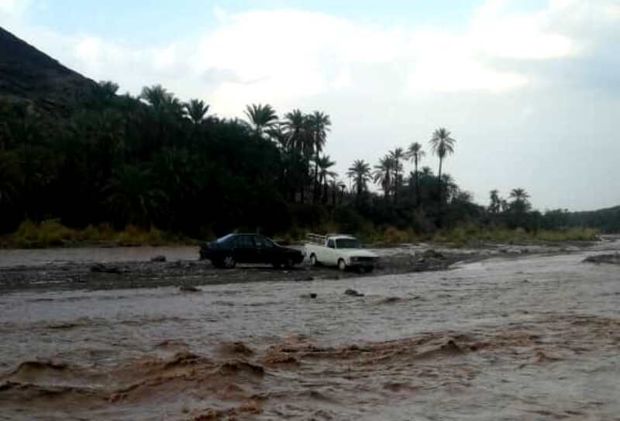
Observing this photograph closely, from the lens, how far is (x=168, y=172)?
64.9m

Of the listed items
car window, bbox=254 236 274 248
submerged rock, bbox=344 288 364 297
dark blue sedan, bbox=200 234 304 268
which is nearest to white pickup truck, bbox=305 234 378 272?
dark blue sedan, bbox=200 234 304 268

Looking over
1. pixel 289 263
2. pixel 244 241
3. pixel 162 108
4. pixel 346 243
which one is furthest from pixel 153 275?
pixel 162 108

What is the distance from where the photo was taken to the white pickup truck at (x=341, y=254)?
103 feet

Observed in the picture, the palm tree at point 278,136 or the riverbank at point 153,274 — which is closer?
the riverbank at point 153,274

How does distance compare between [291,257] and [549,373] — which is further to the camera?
[291,257]

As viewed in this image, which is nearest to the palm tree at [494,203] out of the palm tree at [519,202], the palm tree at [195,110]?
the palm tree at [519,202]

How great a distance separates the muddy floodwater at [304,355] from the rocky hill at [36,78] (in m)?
80.4

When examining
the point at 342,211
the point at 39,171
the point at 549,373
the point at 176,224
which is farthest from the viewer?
the point at 342,211

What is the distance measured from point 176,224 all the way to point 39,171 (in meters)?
12.6

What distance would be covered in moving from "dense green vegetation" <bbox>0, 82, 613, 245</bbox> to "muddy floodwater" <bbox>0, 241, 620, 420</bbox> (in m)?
41.2

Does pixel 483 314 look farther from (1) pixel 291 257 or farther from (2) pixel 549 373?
(1) pixel 291 257

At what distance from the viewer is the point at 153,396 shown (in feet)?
27.8

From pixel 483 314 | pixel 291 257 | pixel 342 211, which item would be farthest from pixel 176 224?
pixel 483 314

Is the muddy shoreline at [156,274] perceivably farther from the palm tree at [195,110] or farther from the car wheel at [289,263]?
the palm tree at [195,110]
